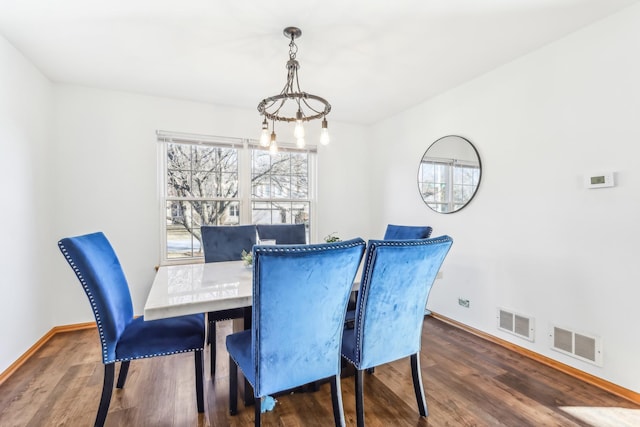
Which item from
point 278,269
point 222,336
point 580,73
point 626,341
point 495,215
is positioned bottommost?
point 222,336

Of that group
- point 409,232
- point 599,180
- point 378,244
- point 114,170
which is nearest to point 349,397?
point 378,244

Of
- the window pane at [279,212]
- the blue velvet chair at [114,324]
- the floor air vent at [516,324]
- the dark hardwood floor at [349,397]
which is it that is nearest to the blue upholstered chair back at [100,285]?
the blue velvet chair at [114,324]

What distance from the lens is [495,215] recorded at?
9.14ft

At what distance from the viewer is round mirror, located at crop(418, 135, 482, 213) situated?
117 inches

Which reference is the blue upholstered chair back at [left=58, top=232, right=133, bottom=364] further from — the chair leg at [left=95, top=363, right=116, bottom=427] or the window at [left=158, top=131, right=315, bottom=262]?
the window at [left=158, top=131, right=315, bottom=262]

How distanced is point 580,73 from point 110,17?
3.19 metres

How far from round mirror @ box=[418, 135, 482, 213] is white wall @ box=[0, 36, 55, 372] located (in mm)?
3661

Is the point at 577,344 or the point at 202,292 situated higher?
the point at 202,292

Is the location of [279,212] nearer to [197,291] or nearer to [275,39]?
[275,39]

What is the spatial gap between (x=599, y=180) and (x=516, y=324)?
1.27 meters

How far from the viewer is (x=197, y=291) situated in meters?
1.64

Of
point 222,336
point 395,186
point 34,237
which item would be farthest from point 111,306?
point 395,186

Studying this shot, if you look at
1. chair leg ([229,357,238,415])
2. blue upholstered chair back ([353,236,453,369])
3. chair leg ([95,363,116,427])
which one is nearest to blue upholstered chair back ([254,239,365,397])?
blue upholstered chair back ([353,236,453,369])

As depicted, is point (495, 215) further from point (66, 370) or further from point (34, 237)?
point (34, 237)
